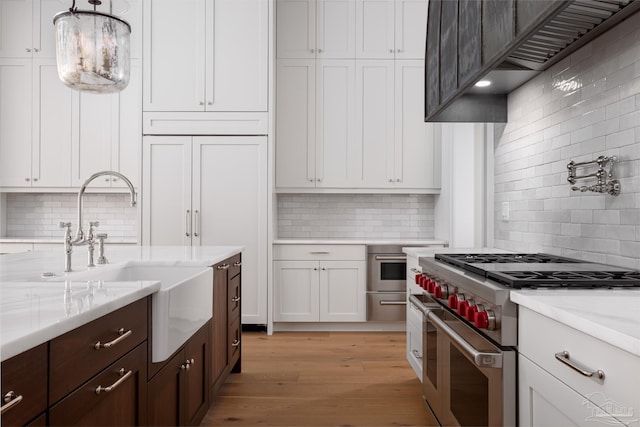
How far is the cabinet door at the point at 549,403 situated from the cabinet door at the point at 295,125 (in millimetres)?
3428

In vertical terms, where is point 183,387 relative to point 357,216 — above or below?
below

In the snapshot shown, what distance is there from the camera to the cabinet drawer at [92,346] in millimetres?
1038

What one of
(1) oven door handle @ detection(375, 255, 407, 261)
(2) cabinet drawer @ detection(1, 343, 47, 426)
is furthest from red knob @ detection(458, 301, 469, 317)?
(1) oven door handle @ detection(375, 255, 407, 261)

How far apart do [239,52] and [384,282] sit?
8.13 ft

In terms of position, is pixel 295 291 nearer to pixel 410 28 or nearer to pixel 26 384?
pixel 410 28

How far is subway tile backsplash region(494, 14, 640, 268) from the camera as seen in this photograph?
1.83 metres

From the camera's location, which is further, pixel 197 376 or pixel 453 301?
pixel 197 376

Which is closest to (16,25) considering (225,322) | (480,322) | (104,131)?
(104,131)

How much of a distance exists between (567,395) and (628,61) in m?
1.37

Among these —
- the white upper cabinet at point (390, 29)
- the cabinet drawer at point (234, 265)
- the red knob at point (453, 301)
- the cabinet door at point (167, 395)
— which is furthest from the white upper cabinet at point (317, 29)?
the cabinet door at point (167, 395)

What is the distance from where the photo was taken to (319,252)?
14.5 ft

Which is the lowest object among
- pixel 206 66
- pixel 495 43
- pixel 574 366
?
pixel 574 366

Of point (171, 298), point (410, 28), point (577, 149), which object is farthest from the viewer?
point (410, 28)

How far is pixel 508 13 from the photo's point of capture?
1700 mm
